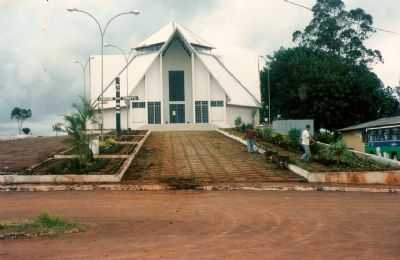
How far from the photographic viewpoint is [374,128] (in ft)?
111

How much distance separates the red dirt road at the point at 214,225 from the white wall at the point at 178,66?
147ft

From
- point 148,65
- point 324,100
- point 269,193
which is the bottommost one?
point 269,193

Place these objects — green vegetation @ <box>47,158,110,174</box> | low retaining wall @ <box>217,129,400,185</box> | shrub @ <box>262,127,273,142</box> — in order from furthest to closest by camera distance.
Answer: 1. shrub @ <box>262,127,273,142</box>
2. green vegetation @ <box>47,158,110,174</box>
3. low retaining wall @ <box>217,129,400,185</box>

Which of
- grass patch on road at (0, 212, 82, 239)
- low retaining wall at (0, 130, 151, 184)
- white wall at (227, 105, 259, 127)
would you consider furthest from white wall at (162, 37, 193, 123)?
grass patch on road at (0, 212, 82, 239)

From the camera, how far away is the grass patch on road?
412 inches

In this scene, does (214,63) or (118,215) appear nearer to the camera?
(118,215)

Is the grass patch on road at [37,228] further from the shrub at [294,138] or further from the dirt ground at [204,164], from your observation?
the shrub at [294,138]

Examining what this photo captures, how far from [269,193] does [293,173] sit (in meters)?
5.07

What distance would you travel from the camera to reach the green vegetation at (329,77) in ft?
180

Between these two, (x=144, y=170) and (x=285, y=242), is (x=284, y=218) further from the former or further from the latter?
(x=144, y=170)

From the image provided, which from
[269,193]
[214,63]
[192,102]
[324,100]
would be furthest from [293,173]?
[214,63]

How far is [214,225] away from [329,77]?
44.6 meters

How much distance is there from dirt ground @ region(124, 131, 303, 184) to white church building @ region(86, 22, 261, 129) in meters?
25.6

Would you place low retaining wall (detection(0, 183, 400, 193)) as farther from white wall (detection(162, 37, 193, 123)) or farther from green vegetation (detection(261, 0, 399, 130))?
white wall (detection(162, 37, 193, 123))
